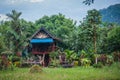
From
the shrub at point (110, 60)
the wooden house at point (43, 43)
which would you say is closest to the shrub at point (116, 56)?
the shrub at point (110, 60)

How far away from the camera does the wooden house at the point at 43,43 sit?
117ft

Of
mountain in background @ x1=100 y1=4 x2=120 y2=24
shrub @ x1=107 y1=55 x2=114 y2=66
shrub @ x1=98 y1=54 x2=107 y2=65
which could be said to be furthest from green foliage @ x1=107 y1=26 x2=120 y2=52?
mountain in background @ x1=100 y1=4 x2=120 y2=24

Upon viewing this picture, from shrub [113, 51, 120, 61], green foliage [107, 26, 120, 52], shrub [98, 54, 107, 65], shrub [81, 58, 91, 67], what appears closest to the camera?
shrub [98, 54, 107, 65]

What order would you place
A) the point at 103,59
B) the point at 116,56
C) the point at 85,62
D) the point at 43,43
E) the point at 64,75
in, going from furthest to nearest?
the point at 43,43 → the point at 85,62 → the point at 116,56 → the point at 103,59 → the point at 64,75

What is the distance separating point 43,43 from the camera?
38.1m

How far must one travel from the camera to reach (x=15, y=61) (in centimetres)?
3297

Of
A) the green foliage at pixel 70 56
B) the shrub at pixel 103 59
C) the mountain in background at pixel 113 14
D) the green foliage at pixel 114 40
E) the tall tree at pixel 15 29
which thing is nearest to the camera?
the shrub at pixel 103 59

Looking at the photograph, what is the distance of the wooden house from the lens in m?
35.7

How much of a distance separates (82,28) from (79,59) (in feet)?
14.7

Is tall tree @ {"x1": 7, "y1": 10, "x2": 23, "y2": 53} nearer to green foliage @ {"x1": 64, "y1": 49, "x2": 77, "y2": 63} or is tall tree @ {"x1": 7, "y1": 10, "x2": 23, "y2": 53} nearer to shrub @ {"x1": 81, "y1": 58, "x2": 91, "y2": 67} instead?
green foliage @ {"x1": 64, "y1": 49, "x2": 77, "y2": 63}

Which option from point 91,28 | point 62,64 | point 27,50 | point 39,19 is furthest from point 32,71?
point 39,19

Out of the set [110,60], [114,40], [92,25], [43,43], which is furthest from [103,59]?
[43,43]

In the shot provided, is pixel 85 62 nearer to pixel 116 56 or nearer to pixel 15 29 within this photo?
pixel 116 56

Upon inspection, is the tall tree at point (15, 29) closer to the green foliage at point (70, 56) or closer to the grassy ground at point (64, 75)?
the green foliage at point (70, 56)
